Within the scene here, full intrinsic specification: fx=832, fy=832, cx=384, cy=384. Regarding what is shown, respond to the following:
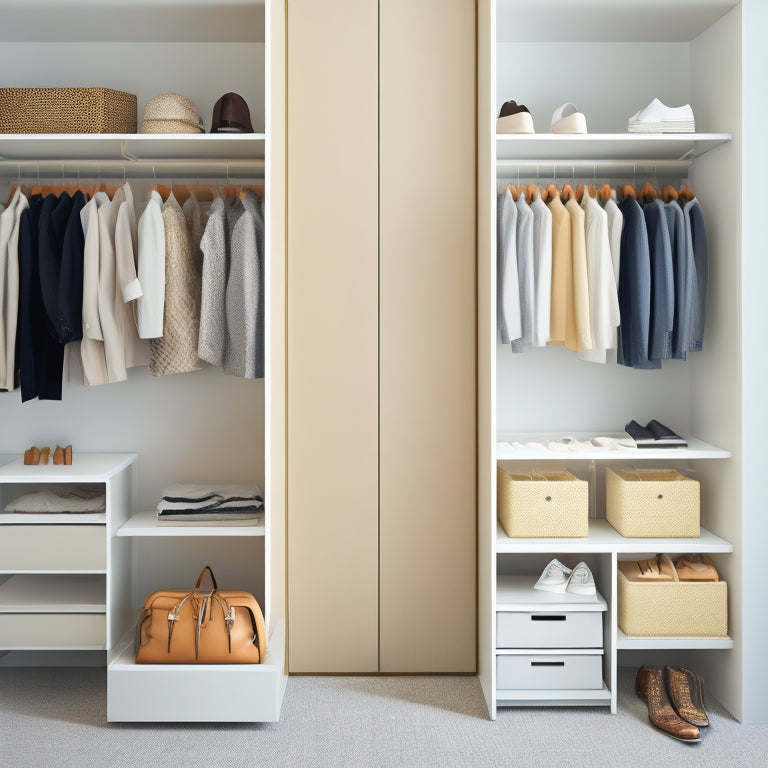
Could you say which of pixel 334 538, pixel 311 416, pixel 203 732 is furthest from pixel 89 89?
pixel 203 732

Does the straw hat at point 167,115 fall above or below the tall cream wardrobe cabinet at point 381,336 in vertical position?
above

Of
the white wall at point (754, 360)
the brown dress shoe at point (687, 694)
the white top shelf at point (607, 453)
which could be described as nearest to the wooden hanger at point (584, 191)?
the white wall at point (754, 360)

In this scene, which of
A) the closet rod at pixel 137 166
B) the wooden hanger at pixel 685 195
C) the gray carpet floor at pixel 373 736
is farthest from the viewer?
the closet rod at pixel 137 166

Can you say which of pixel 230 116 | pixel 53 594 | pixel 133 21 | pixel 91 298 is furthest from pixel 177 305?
pixel 53 594

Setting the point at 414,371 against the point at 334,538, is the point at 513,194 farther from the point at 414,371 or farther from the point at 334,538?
the point at 334,538

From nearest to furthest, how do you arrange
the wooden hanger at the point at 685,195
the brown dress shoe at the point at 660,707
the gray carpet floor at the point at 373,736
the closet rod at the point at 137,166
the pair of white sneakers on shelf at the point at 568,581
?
the gray carpet floor at the point at 373,736 → the brown dress shoe at the point at 660,707 → the pair of white sneakers on shelf at the point at 568,581 → the wooden hanger at the point at 685,195 → the closet rod at the point at 137,166

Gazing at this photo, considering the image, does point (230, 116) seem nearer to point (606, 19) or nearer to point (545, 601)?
point (606, 19)

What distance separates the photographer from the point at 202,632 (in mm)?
2893

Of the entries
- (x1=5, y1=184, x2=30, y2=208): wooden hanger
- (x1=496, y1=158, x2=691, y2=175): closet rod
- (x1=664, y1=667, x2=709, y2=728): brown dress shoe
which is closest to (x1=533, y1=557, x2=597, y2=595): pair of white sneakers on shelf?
(x1=664, y1=667, x2=709, y2=728): brown dress shoe

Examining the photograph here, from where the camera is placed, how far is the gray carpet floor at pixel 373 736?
2.69m

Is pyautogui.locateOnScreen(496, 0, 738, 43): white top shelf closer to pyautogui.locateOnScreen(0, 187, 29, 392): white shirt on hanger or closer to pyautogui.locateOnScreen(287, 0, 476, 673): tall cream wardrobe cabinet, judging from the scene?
pyautogui.locateOnScreen(287, 0, 476, 673): tall cream wardrobe cabinet

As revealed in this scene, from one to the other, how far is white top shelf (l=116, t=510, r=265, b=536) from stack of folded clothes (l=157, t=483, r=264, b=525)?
0.06 ft

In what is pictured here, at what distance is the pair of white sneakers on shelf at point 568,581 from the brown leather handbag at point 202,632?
1068 mm

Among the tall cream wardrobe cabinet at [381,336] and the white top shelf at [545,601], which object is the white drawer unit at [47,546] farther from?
the white top shelf at [545,601]
